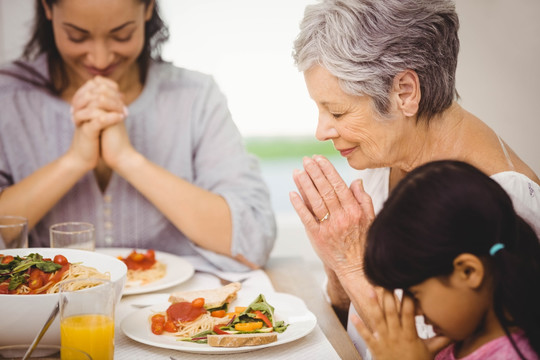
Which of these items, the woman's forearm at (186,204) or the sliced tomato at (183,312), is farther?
the woman's forearm at (186,204)

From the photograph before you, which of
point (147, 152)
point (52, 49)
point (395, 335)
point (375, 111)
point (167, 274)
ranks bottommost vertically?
point (167, 274)

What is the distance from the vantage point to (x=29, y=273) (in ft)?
4.46

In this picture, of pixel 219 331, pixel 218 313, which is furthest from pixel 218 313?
pixel 219 331

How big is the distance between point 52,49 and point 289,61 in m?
1.50

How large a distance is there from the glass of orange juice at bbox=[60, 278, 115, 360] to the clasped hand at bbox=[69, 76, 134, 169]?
3.12 ft

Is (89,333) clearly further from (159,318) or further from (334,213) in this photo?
(334,213)

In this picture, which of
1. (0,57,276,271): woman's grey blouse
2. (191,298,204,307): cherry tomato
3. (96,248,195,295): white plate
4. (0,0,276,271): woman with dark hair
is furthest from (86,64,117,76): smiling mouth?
(191,298,204,307): cherry tomato

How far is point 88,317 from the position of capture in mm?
1194

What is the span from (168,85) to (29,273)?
1245mm

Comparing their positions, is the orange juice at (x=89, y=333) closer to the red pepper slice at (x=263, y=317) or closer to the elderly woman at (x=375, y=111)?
the red pepper slice at (x=263, y=317)

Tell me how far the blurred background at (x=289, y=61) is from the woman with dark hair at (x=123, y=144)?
2.45 ft

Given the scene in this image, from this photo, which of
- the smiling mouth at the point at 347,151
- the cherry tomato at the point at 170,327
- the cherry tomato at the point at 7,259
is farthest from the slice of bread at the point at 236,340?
the smiling mouth at the point at 347,151

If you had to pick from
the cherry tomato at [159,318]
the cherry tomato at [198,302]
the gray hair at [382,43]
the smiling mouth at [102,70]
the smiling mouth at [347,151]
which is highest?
the gray hair at [382,43]

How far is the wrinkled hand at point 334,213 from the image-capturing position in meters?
1.54
